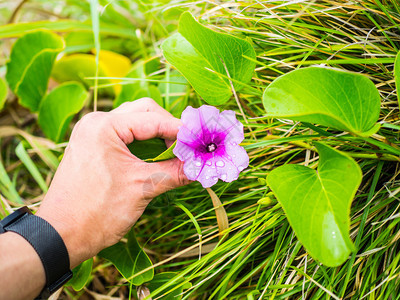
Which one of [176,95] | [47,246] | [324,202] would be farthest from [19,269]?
[176,95]

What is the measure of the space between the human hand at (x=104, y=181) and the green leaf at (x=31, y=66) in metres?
0.56

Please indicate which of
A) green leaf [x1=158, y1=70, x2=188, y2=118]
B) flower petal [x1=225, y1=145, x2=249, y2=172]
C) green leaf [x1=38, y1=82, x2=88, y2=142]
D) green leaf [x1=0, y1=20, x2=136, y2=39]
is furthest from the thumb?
green leaf [x1=0, y1=20, x2=136, y2=39]

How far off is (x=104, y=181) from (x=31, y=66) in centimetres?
72

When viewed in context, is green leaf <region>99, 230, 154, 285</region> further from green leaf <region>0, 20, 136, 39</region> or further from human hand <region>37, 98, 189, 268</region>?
green leaf <region>0, 20, 136, 39</region>

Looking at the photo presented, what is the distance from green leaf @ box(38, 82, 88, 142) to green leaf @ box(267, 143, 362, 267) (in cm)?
84

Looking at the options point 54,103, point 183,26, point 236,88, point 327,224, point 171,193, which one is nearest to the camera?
point 327,224

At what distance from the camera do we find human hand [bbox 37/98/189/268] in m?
0.86

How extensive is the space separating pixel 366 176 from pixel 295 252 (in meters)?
0.31

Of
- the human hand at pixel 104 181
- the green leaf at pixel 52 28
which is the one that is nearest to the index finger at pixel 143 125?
the human hand at pixel 104 181

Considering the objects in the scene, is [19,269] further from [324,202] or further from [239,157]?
A: [324,202]

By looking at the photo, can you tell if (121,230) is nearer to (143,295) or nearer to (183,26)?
(143,295)

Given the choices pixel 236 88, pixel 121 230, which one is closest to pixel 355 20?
pixel 236 88

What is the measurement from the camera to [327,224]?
0.71 metres

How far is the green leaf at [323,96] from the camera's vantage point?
73 centimetres
